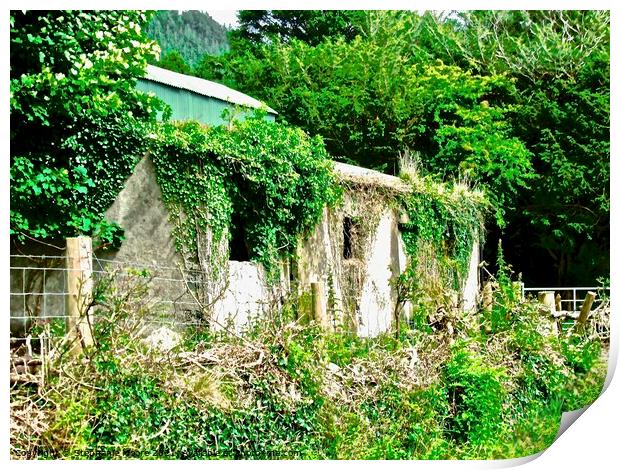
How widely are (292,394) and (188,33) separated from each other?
613 cm

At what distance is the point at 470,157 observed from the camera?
52.0 feet

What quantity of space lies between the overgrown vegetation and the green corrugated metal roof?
15.2 feet

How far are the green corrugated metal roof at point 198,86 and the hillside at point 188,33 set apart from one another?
310mm

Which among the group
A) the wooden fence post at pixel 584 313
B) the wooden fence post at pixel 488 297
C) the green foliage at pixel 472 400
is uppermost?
the wooden fence post at pixel 488 297

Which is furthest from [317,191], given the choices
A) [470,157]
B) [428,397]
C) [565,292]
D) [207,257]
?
[470,157]

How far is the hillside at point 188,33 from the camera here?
33.9 feet

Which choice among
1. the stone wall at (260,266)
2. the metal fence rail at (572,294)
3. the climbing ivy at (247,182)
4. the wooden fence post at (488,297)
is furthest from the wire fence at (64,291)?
the metal fence rail at (572,294)

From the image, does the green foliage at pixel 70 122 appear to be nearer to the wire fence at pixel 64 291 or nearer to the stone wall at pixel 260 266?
the stone wall at pixel 260 266

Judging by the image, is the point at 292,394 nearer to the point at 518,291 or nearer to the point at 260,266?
the point at 518,291

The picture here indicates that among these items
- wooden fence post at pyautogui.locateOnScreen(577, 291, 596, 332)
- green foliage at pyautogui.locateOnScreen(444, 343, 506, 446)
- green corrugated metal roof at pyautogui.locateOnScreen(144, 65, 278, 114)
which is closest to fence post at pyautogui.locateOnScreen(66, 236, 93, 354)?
green foliage at pyautogui.locateOnScreen(444, 343, 506, 446)

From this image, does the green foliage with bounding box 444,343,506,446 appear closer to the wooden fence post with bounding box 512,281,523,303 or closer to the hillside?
the wooden fence post with bounding box 512,281,523,303

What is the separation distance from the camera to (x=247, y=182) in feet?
32.4
